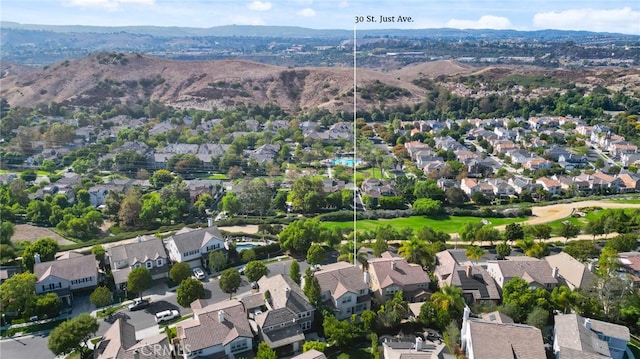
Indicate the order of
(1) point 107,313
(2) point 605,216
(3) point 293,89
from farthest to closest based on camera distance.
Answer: (3) point 293,89 < (2) point 605,216 < (1) point 107,313

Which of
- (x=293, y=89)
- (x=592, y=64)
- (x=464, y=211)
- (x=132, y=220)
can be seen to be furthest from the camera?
(x=592, y=64)

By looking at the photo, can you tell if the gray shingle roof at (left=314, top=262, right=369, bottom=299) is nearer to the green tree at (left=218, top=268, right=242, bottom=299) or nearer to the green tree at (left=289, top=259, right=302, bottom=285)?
the green tree at (left=289, top=259, right=302, bottom=285)

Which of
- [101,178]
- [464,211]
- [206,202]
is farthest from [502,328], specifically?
[101,178]

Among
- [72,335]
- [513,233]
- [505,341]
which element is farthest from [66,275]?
[513,233]

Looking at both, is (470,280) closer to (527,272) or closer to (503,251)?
(527,272)

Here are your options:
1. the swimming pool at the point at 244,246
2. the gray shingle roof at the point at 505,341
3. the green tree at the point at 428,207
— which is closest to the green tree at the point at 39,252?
the swimming pool at the point at 244,246

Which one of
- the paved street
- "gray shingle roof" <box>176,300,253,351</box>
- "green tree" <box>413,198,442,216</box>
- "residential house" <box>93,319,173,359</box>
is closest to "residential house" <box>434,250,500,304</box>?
the paved street

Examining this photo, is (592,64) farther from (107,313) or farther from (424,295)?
Answer: (107,313)
